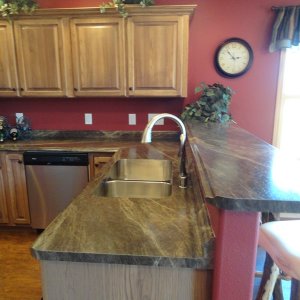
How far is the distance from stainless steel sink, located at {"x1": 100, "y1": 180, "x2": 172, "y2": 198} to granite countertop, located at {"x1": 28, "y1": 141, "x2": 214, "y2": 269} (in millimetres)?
409

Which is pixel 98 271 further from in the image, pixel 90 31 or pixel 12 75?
pixel 12 75

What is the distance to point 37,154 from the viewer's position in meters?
2.73

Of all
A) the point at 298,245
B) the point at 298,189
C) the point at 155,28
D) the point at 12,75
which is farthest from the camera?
the point at 12,75

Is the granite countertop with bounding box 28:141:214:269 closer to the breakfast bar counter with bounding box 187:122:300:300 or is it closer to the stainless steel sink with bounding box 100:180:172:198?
the breakfast bar counter with bounding box 187:122:300:300

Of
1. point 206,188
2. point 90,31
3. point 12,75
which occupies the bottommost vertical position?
point 206,188

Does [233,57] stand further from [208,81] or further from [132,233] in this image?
[132,233]

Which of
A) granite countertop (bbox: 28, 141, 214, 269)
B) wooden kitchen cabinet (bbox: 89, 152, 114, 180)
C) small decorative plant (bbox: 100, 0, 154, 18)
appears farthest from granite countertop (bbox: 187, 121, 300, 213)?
small decorative plant (bbox: 100, 0, 154, 18)

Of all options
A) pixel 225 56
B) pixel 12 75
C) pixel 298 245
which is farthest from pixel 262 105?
pixel 12 75

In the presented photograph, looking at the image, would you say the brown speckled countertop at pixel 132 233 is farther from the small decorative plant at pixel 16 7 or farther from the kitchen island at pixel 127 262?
the small decorative plant at pixel 16 7

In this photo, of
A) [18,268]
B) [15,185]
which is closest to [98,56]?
[15,185]

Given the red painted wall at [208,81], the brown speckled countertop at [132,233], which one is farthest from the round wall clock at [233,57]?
the brown speckled countertop at [132,233]

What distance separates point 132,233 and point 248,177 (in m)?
0.44

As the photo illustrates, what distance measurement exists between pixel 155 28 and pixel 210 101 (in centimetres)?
91

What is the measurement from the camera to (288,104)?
3062mm
